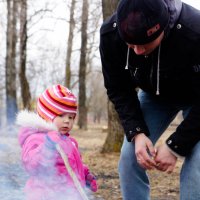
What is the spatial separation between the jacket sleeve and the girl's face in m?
0.37

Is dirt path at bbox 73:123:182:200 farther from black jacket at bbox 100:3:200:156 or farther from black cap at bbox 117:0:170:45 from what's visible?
black cap at bbox 117:0:170:45

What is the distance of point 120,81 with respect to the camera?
8.72 feet

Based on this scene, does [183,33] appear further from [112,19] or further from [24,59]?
[24,59]

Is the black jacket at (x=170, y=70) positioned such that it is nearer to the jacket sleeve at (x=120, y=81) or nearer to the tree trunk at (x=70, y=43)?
the jacket sleeve at (x=120, y=81)

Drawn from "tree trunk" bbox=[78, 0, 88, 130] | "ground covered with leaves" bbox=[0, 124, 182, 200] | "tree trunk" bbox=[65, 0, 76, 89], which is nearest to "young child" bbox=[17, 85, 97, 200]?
"ground covered with leaves" bbox=[0, 124, 182, 200]

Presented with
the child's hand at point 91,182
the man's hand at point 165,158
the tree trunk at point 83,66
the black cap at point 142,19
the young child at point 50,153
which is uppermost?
the black cap at point 142,19

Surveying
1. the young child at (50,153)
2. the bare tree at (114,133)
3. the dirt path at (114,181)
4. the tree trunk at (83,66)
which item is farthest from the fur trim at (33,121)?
the tree trunk at (83,66)

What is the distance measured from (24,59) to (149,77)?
16.8m

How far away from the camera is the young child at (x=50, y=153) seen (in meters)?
2.68

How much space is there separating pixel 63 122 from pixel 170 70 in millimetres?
875

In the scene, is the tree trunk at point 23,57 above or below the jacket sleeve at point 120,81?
below

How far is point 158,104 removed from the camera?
2705mm

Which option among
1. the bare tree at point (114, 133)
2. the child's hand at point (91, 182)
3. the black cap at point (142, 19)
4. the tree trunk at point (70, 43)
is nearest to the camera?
the black cap at point (142, 19)

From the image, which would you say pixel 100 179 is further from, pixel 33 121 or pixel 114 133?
pixel 33 121
